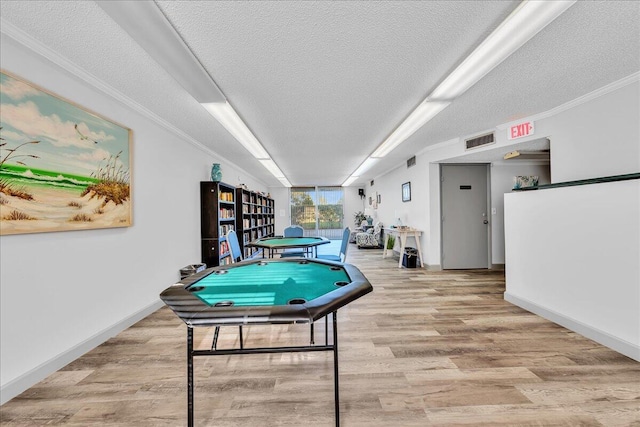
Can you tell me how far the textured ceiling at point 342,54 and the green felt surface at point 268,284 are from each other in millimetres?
1857

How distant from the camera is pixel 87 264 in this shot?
257cm

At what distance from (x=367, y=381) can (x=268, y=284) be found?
107 cm

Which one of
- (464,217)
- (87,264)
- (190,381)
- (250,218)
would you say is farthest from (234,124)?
(464,217)

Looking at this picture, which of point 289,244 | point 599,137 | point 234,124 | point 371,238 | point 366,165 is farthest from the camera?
point 371,238

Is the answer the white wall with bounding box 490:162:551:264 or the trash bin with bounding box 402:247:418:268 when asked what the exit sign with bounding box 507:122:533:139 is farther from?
the trash bin with bounding box 402:247:418:268

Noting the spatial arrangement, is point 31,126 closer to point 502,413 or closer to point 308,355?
point 308,355

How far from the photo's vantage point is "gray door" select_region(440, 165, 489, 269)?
5.98m

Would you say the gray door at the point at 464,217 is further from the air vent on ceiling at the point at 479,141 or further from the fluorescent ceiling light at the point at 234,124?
the fluorescent ceiling light at the point at 234,124

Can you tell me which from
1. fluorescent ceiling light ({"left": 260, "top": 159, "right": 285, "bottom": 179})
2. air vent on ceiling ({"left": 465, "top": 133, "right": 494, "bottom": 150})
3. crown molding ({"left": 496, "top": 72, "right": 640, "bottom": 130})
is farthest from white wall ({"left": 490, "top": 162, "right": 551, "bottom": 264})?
fluorescent ceiling light ({"left": 260, "top": 159, "right": 285, "bottom": 179})

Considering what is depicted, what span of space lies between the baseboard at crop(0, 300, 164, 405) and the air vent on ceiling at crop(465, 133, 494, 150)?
574 cm

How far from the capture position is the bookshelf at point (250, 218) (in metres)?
6.99

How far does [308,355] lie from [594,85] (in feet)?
13.4

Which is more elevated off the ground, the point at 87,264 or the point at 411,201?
the point at 411,201

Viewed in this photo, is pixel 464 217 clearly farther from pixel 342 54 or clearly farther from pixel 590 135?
pixel 342 54
